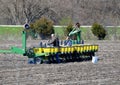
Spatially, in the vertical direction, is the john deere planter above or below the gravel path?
above

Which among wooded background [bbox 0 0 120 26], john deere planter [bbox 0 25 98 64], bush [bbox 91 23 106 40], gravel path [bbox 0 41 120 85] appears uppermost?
wooded background [bbox 0 0 120 26]

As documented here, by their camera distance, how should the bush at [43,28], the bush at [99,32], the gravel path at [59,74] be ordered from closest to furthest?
1. the gravel path at [59,74]
2. the bush at [99,32]
3. the bush at [43,28]

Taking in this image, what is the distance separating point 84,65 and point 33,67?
8.65ft

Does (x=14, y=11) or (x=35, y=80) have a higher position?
(x=14, y=11)

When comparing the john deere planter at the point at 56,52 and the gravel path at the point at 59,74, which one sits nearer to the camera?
the gravel path at the point at 59,74

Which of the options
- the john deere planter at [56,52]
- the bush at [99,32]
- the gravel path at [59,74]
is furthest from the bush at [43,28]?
the gravel path at [59,74]

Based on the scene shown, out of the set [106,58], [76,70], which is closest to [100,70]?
[76,70]

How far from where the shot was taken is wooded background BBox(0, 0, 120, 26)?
71.0 metres

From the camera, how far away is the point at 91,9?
82188 millimetres

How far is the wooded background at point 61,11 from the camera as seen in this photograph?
233 ft

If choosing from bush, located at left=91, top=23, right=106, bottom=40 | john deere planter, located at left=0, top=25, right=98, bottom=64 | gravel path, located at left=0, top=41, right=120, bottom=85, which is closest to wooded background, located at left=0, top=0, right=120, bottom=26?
bush, located at left=91, top=23, right=106, bottom=40

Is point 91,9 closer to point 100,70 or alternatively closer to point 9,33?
A: point 9,33

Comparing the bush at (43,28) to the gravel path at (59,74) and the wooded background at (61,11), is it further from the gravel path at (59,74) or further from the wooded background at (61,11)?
the gravel path at (59,74)

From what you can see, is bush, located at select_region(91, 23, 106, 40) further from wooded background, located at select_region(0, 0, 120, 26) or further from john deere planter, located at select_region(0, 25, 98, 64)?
john deere planter, located at select_region(0, 25, 98, 64)
